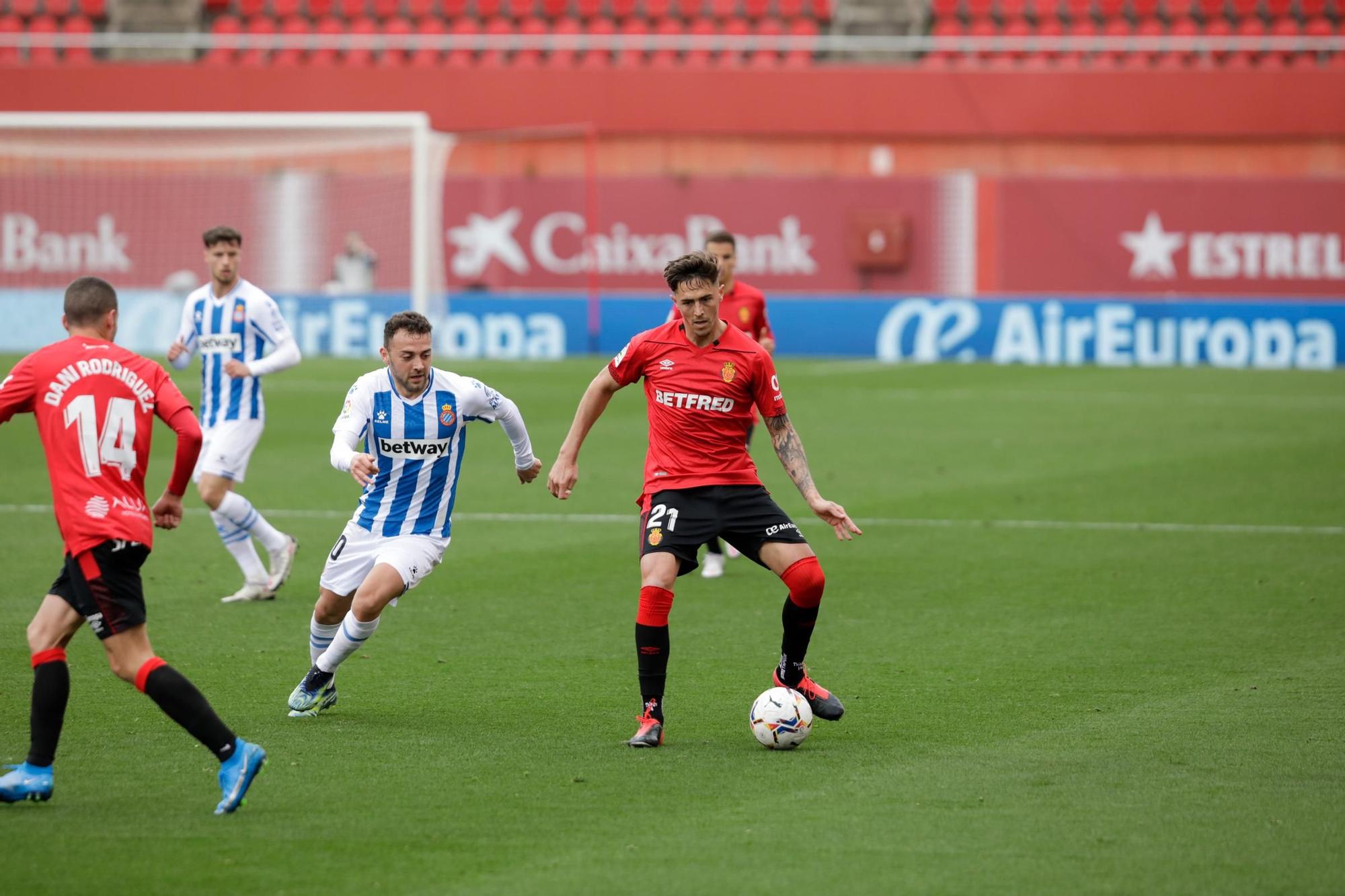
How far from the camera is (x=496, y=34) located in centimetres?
3159

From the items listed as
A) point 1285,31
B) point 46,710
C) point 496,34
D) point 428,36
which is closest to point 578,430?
point 46,710

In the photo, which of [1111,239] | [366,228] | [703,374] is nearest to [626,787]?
[703,374]

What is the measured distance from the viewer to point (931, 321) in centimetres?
2728

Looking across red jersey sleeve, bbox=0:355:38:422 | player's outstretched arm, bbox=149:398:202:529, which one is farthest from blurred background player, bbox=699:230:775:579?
red jersey sleeve, bbox=0:355:38:422

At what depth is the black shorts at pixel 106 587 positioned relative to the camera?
5742 millimetres

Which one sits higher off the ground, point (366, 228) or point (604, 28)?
point (604, 28)

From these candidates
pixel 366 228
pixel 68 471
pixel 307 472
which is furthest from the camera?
pixel 366 228

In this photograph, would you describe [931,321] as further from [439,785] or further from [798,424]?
[439,785]

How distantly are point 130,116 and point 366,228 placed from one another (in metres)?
5.55

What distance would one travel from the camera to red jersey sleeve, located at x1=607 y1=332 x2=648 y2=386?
23.2ft

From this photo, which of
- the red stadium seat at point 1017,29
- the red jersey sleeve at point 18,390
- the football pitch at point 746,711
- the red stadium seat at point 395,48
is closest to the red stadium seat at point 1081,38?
the red stadium seat at point 1017,29

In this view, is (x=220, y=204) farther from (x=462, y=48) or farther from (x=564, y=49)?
(x=564, y=49)

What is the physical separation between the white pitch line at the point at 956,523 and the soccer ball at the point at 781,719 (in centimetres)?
612

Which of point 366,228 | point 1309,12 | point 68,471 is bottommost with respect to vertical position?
point 68,471
